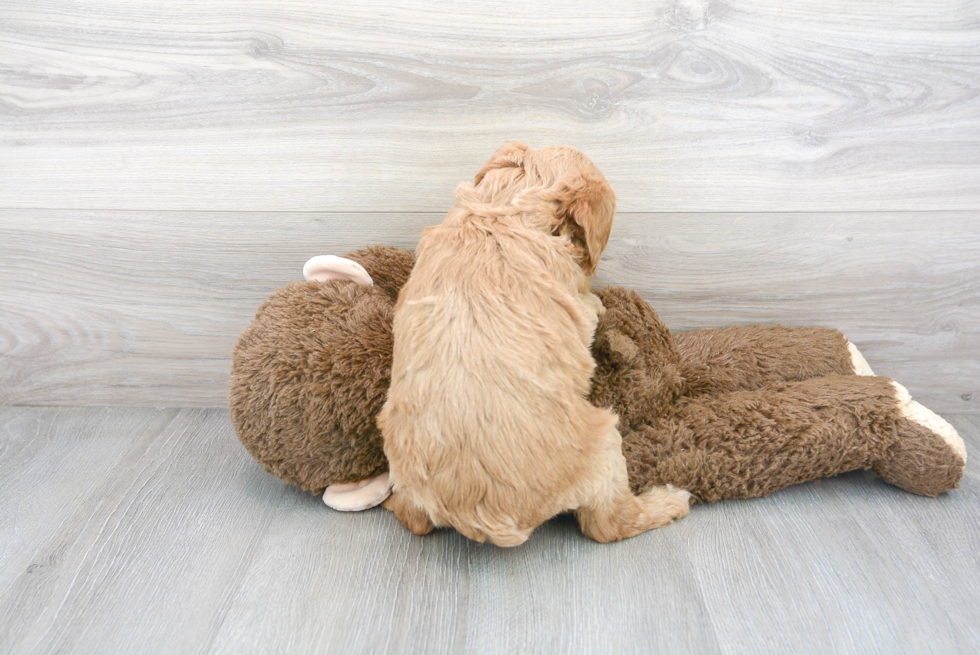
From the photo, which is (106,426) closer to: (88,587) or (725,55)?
(88,587)

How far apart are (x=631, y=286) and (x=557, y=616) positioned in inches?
33.7

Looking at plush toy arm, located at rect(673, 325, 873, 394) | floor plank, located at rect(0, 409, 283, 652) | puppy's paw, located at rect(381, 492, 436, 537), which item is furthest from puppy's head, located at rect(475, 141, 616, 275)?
floor plank, located at rect(0, 409, 283, 652)

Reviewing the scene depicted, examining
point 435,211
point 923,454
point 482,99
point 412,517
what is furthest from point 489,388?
point 923,454

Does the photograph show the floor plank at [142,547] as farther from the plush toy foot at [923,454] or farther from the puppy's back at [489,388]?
the plush toy foot at [923,454]

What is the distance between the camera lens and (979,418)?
177 cm

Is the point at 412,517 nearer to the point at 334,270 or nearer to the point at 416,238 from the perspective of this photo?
the point at 334,270

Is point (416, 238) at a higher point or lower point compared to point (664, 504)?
higher

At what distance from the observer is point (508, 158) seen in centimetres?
129

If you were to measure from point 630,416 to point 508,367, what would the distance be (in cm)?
44

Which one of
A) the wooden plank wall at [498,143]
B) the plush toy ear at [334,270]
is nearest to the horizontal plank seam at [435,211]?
the wooden plank wall at [498,143]

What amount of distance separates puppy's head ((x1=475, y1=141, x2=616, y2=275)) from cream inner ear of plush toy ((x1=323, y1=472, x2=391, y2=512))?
2.17 feet

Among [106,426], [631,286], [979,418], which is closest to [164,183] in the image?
[106,426]

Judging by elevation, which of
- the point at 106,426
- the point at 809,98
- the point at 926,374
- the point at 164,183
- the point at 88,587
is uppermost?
the point at 809,98

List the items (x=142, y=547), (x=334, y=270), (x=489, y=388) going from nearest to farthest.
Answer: (x=489, y=388) < (x=142, y=547) < (x=334, y=270)
